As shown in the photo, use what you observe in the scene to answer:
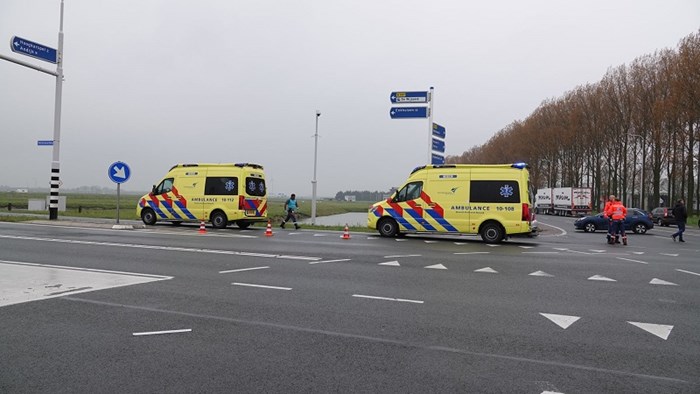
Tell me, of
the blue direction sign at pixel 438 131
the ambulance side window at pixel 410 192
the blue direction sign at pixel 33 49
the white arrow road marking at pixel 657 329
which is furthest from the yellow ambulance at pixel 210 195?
the white arrow road marking at pixel 657 329

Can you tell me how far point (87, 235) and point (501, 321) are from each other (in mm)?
13885

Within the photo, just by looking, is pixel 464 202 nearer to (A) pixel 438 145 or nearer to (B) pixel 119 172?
(A) pixel 438 145

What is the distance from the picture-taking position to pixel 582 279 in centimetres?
900

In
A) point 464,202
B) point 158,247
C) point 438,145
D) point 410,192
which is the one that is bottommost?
point 158,247

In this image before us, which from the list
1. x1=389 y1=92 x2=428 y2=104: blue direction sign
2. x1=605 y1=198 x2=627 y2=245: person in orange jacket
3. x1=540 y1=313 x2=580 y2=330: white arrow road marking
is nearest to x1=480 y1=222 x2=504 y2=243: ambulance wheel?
x1=605 y1=198 x2=627 y2=245: person in orange jacket

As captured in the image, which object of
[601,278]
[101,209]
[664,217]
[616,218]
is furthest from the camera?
[101,209]

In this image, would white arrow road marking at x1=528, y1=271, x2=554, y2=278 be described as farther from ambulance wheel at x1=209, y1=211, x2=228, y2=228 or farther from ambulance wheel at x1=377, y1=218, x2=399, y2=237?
ambulance wheel at x1=209, y1=211, x2=228, y2=228

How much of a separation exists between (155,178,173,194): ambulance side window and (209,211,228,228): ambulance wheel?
229 cm

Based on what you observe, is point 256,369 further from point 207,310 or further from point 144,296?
point 144,296

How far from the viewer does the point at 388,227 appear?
683 inches

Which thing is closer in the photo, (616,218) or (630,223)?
(616,218)

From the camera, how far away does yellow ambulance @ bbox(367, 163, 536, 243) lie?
15.8m

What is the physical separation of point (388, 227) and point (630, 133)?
1559 inches

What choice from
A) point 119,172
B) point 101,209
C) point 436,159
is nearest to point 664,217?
point 436,159
